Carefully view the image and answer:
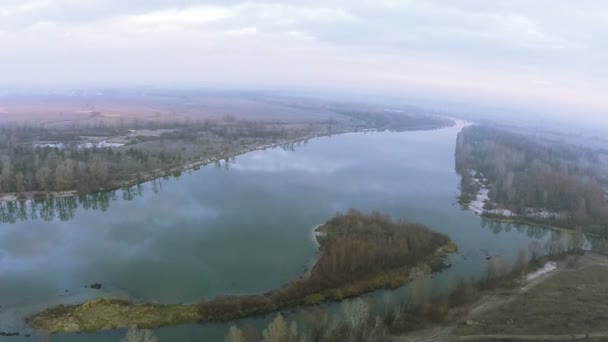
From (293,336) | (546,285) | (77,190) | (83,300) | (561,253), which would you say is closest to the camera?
(293,336)

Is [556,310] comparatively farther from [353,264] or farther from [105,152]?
[105,152]

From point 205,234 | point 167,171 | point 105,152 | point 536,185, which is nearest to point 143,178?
point 167,171

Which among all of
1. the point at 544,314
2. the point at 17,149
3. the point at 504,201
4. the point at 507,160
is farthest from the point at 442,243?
the point at 17,149

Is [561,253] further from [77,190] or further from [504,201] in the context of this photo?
[77,190]

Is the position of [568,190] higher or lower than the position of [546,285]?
higher

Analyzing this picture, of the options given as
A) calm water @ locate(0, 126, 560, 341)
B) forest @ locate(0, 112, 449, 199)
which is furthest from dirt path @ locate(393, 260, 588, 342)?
forest @ locate(0, 112, 449, 199)

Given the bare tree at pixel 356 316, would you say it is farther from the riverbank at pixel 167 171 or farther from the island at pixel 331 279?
the riverbank at pixel 167 171

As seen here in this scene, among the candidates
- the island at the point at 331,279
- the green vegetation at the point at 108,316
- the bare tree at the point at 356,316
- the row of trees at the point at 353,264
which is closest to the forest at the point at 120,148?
the green vegetation at the point at 108,316
